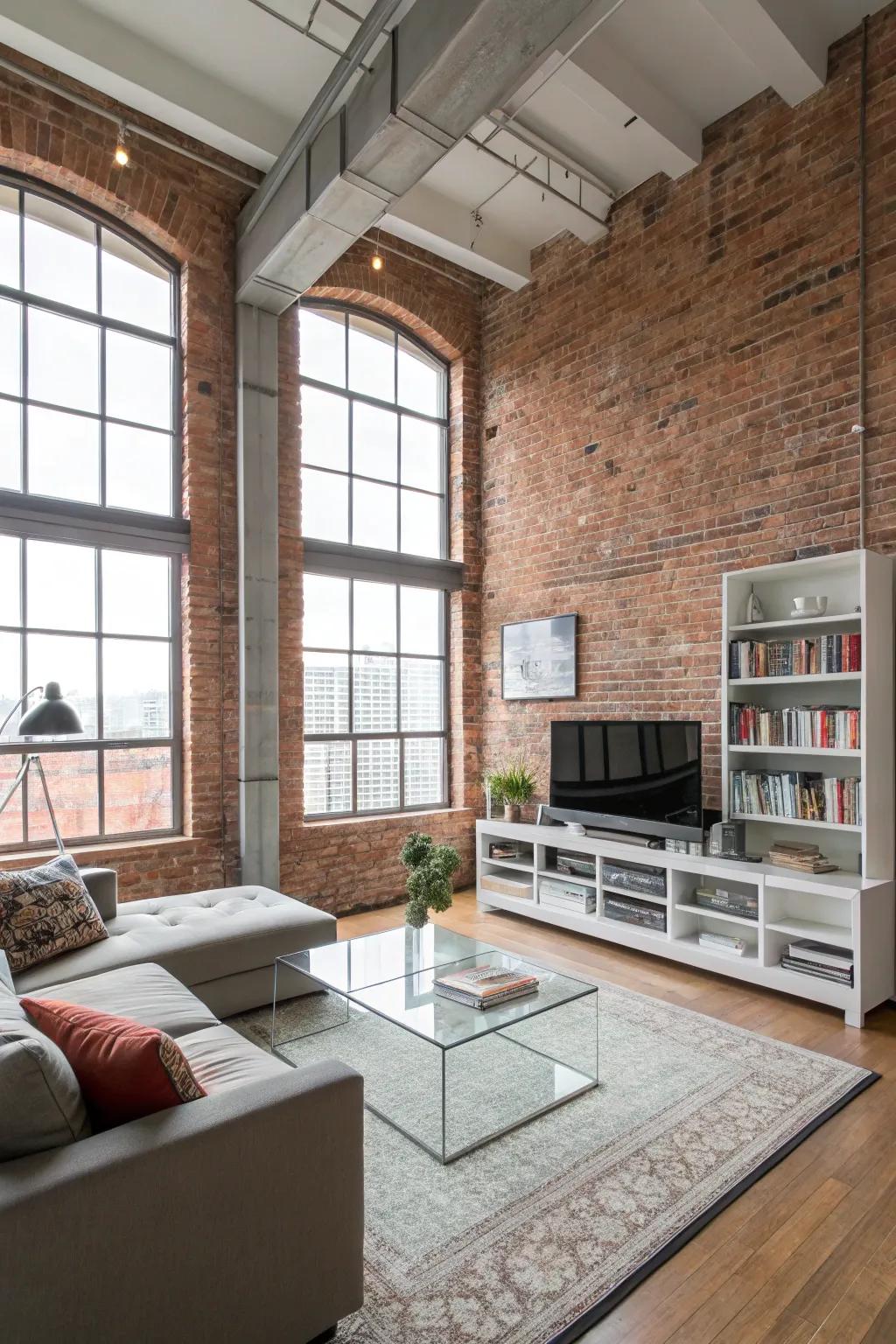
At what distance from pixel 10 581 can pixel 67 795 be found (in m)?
1.24

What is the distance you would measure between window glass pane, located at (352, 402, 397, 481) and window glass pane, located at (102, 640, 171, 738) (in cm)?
208

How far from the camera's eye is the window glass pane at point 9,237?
174 inches

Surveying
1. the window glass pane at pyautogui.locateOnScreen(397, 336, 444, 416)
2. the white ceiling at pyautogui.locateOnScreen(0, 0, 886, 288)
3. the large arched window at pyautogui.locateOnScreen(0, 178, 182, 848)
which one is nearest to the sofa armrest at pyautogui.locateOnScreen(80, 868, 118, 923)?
the large arched window at pyautogui.locateOnScreen(0, 178, 182, 848)

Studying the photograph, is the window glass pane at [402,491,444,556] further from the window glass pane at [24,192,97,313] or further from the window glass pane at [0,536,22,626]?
the window glass pane at [0,536,22,626]

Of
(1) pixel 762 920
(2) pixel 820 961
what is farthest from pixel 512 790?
(2) pixel 820 961

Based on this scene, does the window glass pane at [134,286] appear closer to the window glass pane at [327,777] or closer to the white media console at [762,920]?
the window glass pane at [327,777]

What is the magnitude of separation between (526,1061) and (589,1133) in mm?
543

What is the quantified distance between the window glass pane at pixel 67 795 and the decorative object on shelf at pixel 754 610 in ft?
12.6

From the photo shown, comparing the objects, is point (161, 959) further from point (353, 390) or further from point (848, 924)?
point (353, 390)

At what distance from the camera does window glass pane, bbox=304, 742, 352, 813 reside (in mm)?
5559

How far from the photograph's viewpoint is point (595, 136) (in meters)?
4.89

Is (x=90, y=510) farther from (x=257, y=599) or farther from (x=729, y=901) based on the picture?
(x=729, y=901)

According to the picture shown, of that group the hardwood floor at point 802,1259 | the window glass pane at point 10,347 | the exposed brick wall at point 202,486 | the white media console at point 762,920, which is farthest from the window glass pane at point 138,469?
the hardwood floor at point 802,1259

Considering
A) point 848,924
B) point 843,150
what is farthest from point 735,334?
point 848,924
